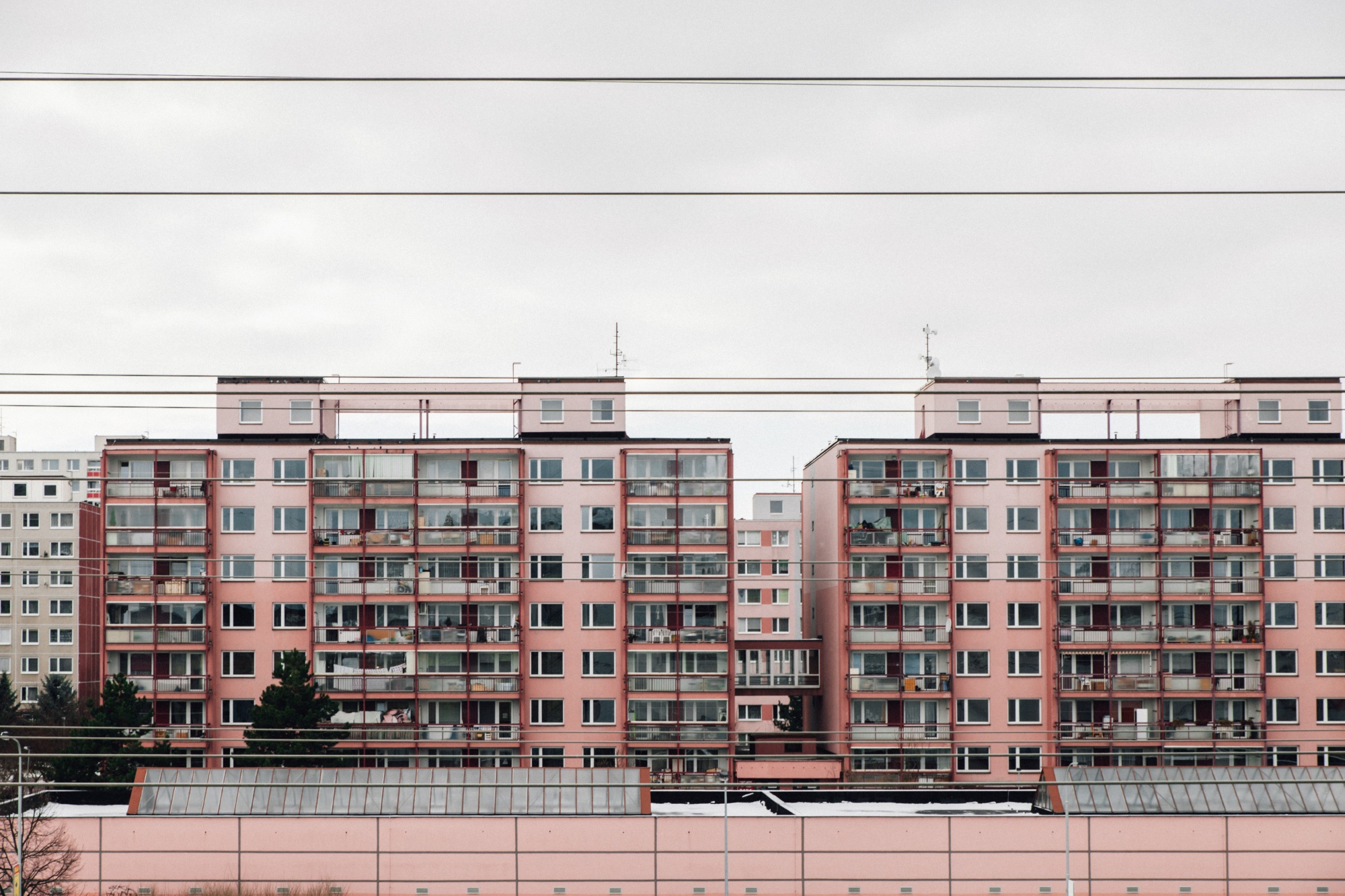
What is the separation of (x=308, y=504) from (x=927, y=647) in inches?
1092

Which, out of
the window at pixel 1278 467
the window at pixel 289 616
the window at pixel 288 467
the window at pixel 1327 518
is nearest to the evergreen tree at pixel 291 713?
the window at pixel 289 616

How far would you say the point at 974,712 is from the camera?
55875 millimetres

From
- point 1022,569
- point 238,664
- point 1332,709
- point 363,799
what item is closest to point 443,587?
point 238,664

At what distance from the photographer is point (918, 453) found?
5644cm

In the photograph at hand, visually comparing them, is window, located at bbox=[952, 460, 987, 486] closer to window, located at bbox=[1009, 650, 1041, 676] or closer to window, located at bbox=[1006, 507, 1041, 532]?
window, located at bbox=[1006, 507, 1041, 532]

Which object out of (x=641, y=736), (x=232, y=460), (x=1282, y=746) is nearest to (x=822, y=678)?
(x=641, y=736)

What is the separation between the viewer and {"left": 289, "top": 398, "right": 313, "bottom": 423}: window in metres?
56.9

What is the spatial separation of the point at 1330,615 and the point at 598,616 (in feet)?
106

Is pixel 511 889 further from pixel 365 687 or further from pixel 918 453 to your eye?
pixel 918 453

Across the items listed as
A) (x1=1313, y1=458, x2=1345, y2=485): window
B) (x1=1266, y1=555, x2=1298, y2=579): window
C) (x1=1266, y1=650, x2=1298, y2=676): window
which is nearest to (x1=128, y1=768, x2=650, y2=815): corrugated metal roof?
(x1=1266, y1=650, x2=1298, y2=676): window

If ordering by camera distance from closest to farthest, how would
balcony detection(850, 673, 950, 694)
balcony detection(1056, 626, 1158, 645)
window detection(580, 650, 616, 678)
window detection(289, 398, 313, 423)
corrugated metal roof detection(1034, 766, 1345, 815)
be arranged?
1. corrugated metal roof detection(1034, 766, 1345, 815)
2. balcony detection(1056, 626, 1158, 645)
3. balcony detection(850, 673, 950, 694)
4. window detection(580, 650, 616, 678)
5. window detection(289, 398, 313, 423)

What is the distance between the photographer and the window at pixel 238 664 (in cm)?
5566

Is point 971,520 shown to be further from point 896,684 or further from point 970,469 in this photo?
point 896,684

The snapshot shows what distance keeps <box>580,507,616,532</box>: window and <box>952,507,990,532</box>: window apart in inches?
599
